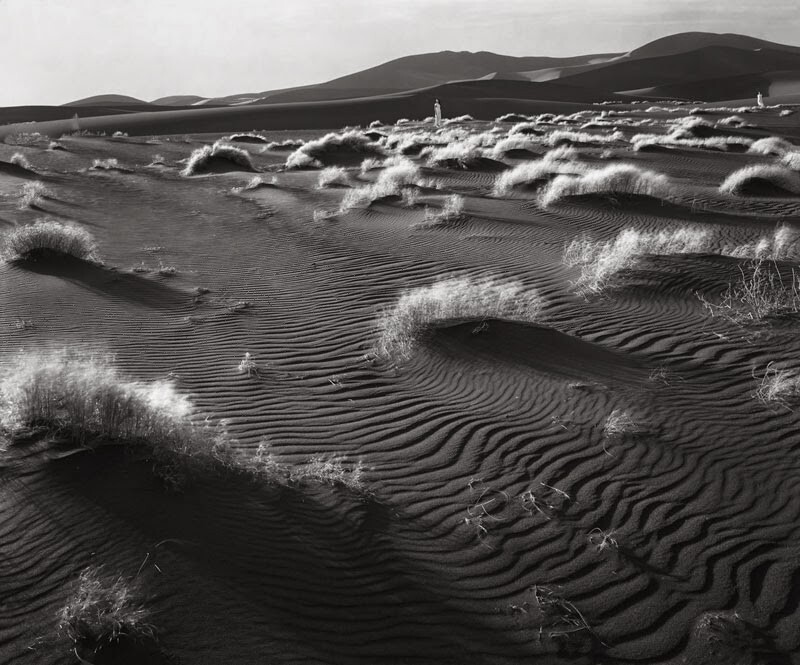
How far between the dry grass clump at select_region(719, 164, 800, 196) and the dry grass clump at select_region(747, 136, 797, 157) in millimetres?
6958

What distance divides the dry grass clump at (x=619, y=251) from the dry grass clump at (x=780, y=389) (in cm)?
300

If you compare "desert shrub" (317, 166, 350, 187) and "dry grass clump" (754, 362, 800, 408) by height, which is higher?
"desert shrub" (317, 166, 350, 187)

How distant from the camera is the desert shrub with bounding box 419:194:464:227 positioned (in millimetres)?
13516

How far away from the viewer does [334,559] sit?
4.17 metres

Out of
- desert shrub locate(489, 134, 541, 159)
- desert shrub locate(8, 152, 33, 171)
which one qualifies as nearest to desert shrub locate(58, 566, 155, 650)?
desert shrub locate(489, 134, 541, 159)

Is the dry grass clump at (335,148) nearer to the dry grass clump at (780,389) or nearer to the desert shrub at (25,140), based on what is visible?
the desert shrub at (25,140)

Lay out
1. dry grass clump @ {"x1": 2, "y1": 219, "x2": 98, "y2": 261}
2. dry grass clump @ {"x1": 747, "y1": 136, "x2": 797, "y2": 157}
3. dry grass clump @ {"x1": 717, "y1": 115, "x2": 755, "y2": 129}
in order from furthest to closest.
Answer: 1. dry grass clump @ {"x1": 717, "y1": 115, "x2": 755, "y2": 129}
2. dry grass clump @ {"x1": 747, "y1": 136, "x2": 797, "y2": 157}
3. dry grass clump @ {"x1": 2, "y1": 219, "x2": 98, "y2": 261}

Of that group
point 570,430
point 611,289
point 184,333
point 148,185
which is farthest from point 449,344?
point 148,185

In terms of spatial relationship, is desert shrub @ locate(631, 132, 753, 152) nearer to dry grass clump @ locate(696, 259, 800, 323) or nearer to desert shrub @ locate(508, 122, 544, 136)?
desert shrub @ locate(508, 122, 544, 136)

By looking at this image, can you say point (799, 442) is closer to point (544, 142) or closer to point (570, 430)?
point (570, 430)

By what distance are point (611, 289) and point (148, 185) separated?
1712 centimetres

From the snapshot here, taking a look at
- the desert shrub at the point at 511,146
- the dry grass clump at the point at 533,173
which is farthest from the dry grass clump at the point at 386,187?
the desert shrub at the point at 511,146

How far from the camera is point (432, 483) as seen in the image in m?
5.07

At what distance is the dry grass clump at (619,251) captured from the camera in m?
9.13
